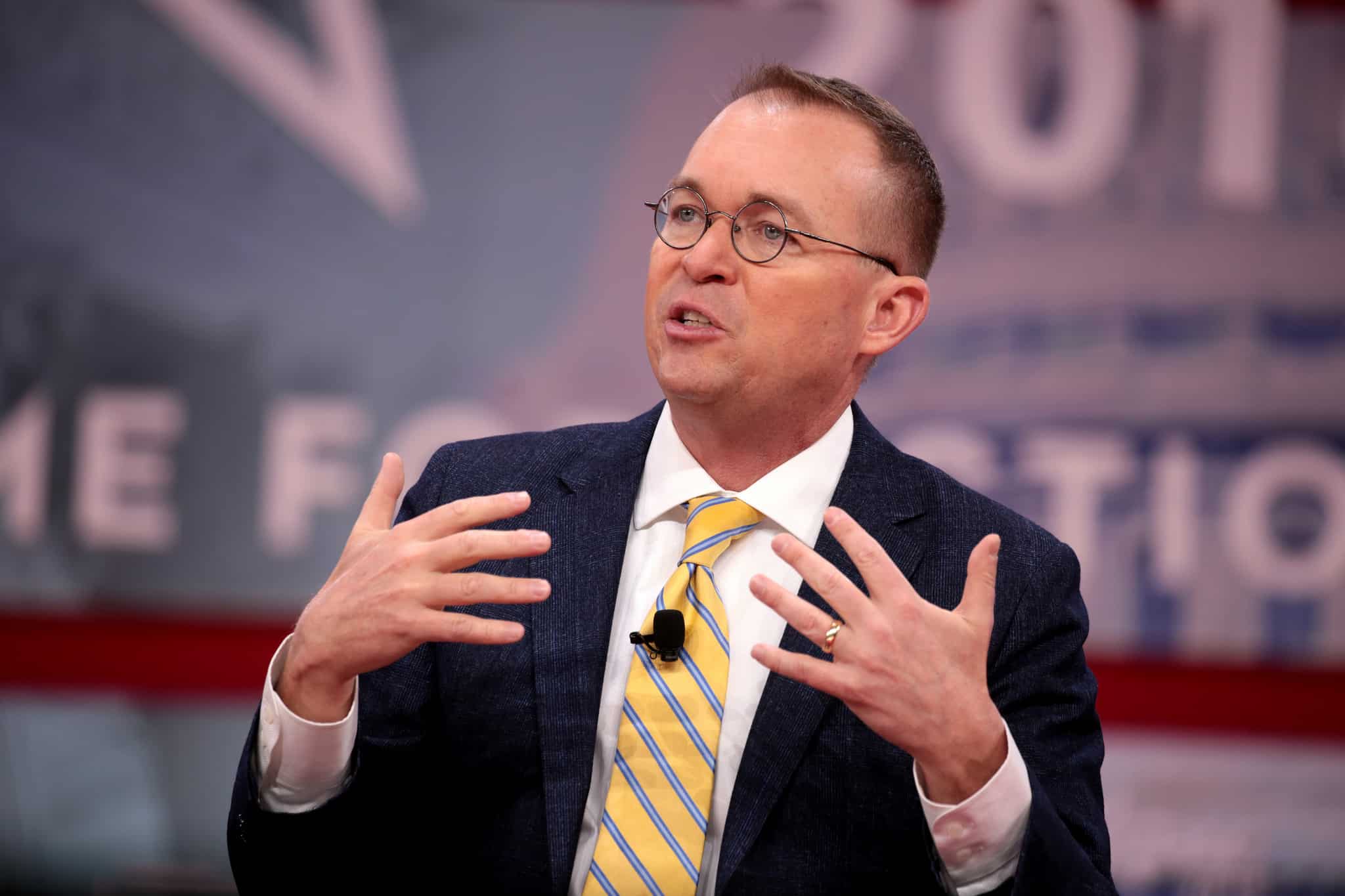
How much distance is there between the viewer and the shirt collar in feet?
5.44

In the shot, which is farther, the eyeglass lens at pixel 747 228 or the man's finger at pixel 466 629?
the eyeglass lens at pixel 747 228

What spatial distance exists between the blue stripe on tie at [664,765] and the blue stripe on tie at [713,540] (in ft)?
0.69

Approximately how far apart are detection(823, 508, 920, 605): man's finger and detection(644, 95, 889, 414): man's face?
0.42 metres

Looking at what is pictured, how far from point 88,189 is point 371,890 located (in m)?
2.46

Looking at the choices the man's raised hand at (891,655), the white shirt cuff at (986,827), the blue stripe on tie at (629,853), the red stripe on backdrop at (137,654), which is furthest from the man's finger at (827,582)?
the red stripe on backdrop at (137,654)

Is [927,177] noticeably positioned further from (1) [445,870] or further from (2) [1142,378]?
(2) [1142,378]

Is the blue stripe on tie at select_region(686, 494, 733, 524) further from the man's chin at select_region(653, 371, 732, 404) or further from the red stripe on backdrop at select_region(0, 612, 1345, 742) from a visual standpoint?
the red stripe on backdrop at select_region(0, 612, 1345, 742)

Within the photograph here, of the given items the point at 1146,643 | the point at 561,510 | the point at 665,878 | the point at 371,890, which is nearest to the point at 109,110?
the point at 561,510

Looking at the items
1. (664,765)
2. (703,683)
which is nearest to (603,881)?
(664,765)

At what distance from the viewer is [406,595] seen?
1289 mm

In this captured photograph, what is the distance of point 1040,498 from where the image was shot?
10.2 feet

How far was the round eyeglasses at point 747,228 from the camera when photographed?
1681mm

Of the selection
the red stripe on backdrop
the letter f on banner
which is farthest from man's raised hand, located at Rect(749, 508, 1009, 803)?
the letter f on banner

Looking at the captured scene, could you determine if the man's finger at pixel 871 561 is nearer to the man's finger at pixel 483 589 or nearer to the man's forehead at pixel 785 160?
the man's finger at pixel 483 589
